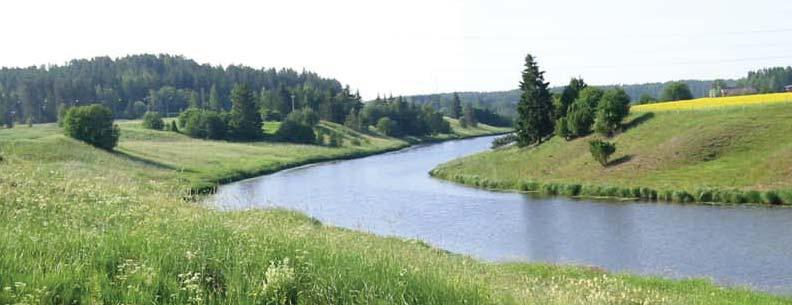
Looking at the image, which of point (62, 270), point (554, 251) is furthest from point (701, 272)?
point (62, 270)

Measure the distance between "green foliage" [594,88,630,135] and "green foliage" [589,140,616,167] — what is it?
820 centimetres

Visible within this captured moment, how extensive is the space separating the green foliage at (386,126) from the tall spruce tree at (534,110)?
76.0 m

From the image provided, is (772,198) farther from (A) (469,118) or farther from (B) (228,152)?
(A) (469,118)

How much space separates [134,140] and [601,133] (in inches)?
2785

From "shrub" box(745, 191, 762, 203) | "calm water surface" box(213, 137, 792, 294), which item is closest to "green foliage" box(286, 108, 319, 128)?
"calm water surface" box(213, 137, 792, 294)

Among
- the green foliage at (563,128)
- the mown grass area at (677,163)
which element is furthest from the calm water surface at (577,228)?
the green foliage at (563,128)

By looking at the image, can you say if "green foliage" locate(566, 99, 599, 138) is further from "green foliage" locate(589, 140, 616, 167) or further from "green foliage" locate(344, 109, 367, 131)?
"green foliage" locate(344, 109, 367, 131)

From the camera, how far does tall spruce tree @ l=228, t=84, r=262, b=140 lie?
406 feet

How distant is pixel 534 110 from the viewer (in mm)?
79125

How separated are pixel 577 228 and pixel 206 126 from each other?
93.7 m

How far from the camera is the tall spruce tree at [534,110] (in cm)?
7806

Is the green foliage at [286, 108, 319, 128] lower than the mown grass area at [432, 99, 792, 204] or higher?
higher

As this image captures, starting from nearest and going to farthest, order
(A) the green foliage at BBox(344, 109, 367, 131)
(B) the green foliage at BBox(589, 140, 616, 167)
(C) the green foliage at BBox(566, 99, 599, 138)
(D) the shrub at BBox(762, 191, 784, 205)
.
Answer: (D) the shrub at BBox(762, 191, 784, 205) < (B) the green foliage at BBox(589, 140, 616, 167) < (C) the green foliage at BBox(566, 99, 599, 138) < (A) the green foliage at BBox(344, 109, 367, 131)

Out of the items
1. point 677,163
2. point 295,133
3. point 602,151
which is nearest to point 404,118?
point 295,133
